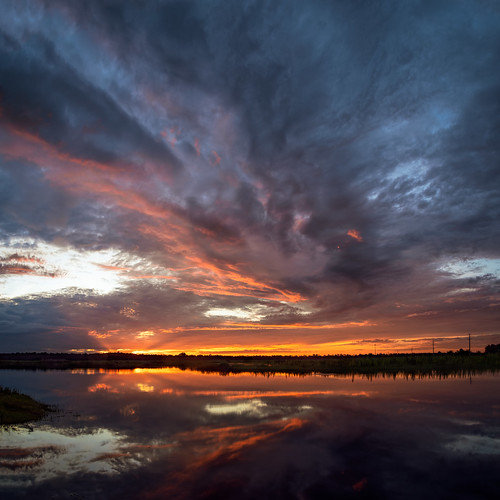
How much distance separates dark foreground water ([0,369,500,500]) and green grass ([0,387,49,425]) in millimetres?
1604

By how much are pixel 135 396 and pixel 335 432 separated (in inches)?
973

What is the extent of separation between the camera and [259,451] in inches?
683

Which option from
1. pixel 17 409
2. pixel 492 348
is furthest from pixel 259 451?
pixel 492 348

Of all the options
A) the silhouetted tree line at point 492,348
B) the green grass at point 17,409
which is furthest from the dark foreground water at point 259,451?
the silhouetted tree line at point 492,348

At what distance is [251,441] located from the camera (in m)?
19.1

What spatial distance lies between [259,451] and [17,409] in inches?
775

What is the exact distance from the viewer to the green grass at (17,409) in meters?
24.0

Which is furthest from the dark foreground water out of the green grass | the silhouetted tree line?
the silhouetted tree line

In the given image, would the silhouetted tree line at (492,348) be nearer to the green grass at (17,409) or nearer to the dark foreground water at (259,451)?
the dark foreground water at (259,451)

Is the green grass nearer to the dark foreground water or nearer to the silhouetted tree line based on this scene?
the dark foreground water

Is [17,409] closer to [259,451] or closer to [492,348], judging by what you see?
[259,451]

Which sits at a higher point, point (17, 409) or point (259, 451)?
point (259, 451)

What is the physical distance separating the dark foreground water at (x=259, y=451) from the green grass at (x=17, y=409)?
63.2 inches

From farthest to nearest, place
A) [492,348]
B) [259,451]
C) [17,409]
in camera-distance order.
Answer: [492,348], [17,409], [259,451]
